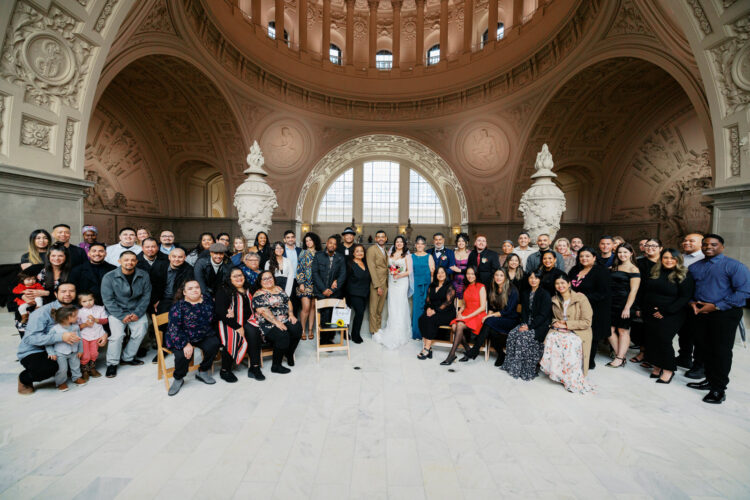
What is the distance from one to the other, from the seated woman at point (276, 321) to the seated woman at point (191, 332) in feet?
1.85

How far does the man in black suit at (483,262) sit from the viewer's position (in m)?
4.93

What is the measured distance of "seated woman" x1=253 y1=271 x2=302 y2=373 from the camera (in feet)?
13.1

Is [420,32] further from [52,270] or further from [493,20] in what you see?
[52,270]

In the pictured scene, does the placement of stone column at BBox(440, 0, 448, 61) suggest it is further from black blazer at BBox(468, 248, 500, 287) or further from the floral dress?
the floral dress

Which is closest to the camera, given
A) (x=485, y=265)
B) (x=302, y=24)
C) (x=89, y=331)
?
(x=89, y=331)

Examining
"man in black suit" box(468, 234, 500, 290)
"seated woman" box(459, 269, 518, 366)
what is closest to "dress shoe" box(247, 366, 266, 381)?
"seated woman" box(459, 269, 518, 366)

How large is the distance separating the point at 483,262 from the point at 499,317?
40.6 inches

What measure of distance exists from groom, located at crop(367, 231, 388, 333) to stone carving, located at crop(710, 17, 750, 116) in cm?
640

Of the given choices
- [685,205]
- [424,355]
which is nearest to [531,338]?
[424,355]

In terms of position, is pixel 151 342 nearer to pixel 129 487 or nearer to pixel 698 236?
pixel 129 487

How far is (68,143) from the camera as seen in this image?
19.5 ft

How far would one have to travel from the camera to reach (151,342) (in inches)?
191

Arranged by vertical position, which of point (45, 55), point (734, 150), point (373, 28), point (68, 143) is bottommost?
point (734, 150)

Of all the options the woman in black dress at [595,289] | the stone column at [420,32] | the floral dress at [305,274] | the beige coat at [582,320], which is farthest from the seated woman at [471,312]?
the stone column at [420,32]
